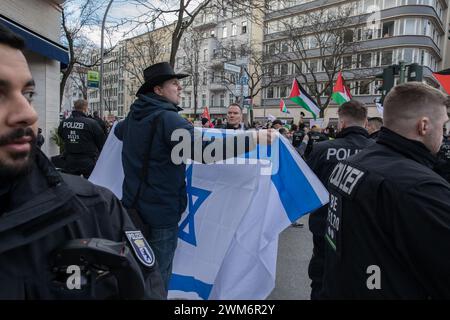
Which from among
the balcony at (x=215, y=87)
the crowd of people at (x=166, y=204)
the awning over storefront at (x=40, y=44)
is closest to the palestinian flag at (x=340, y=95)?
the crowd of people at (x=166, y=204)

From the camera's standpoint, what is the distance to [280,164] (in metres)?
3.48

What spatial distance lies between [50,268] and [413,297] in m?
1.55

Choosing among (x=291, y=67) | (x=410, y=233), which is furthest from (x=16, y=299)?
(x=291, y=67)

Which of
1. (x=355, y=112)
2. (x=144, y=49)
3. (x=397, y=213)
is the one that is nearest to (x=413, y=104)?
(x=397, y=213)

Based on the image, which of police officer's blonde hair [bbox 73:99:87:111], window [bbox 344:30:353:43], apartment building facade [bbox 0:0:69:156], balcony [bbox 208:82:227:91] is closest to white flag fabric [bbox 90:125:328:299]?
police officer's blonde hair [bbox 73:99:87:111]

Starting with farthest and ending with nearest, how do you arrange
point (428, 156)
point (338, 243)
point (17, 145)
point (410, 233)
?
point (338, 243) → point (428, 156) → point (410, 233) → point (17, 145)

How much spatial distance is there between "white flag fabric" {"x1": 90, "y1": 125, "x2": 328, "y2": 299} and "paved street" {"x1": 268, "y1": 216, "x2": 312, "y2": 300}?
1.02 m

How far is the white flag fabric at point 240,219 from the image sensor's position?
10.8 feet

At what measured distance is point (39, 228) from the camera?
0.99 m

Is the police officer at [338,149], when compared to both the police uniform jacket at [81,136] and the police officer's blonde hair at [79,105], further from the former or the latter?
the police officer's blonde hair at [79,105]

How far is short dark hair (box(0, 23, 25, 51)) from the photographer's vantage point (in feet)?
3.53

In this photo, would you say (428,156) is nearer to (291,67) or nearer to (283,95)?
(291,67)

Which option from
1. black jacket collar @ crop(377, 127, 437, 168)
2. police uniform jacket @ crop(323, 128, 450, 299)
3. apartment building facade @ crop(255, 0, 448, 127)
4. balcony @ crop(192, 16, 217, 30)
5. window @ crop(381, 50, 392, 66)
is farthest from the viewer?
window @ crop(381, 50, 392, 66)

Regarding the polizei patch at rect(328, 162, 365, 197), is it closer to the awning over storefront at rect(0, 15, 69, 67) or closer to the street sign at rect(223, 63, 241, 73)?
the awning over storefront at rect(0, 15, 69, 67)
